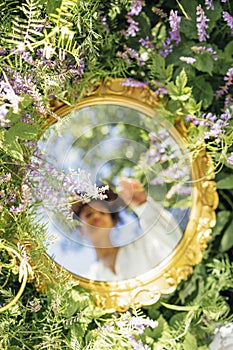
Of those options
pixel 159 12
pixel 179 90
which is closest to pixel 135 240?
pixel 179 90

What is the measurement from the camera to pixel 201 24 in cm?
84

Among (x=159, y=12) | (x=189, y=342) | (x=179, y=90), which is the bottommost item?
(x=189, y=342)

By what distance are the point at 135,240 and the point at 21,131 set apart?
29cm

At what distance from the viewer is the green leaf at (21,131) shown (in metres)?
0.71

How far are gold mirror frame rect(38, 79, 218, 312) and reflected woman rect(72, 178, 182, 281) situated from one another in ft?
0.04

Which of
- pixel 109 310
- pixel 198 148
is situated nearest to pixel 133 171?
pixel 198 148

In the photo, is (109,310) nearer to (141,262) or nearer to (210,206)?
(141,262)

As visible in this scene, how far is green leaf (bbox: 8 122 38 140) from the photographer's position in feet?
2.32

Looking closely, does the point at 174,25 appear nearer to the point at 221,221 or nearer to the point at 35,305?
the point at 221,221

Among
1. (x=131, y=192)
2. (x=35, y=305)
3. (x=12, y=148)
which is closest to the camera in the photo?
(x=12, y=148)

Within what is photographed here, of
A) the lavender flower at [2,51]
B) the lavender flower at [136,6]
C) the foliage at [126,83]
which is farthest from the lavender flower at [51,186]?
the lavender flower at [136,6]

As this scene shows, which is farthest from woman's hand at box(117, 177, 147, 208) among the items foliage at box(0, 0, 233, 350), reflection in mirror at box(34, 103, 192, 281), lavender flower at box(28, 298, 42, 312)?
lavender flower at box(28, 298, 42, 312)

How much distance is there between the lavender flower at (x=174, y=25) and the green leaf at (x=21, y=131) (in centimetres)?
27

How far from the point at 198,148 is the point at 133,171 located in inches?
4.2
